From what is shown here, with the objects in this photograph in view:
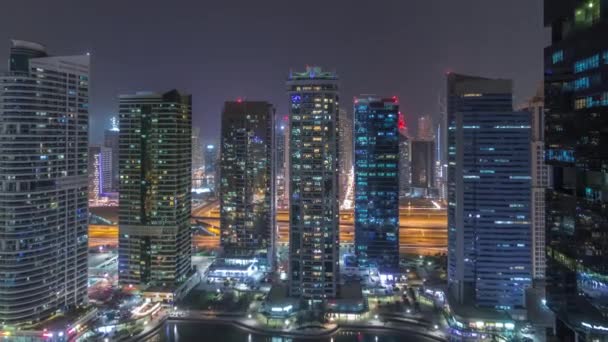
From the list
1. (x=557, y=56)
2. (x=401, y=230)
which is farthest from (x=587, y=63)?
(x=401, y=230)

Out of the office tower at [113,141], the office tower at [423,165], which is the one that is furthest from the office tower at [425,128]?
the office tower at [113,141]

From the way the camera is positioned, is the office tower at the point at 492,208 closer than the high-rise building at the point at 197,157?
Yes

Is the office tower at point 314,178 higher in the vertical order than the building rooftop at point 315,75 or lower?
lower

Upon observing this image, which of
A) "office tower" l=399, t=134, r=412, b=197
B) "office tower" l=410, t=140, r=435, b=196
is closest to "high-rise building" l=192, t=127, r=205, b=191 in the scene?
"office tower" l=399, t=134, r=412, b=197

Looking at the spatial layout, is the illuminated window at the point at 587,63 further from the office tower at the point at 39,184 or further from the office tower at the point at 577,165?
the office tower at the point at 39,184

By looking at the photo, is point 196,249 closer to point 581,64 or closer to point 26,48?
point 26,48

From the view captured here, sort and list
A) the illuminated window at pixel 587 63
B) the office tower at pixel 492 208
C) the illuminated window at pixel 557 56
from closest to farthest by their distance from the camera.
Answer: the illuminated window at pixel 587 63 < the illuminated window at pixel 557 56 < the office tower at pixel 492 208

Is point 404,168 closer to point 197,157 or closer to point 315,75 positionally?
point 197,157
